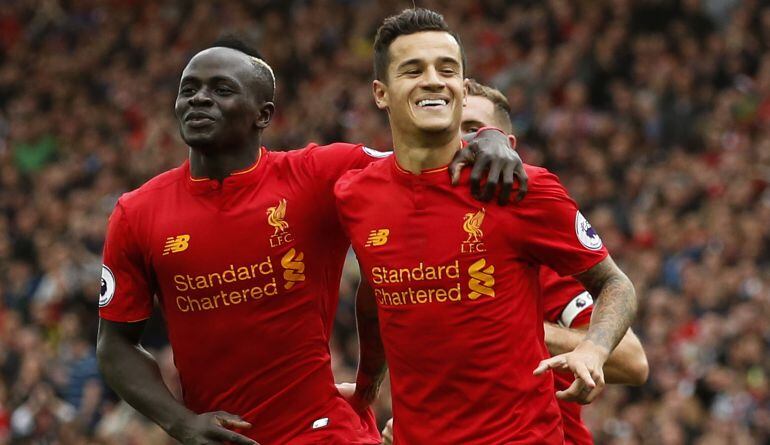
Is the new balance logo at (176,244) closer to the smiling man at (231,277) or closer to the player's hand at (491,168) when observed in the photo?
the smiling man at (231,277)

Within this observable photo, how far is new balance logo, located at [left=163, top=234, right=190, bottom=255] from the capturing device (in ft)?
19.9

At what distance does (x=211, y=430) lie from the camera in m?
6.01

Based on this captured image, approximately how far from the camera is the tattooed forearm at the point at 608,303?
5.33 metres

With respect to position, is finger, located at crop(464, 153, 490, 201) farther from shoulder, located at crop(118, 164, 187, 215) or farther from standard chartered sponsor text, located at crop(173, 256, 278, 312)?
shoulder, located at crop(118, 164, 187, 215)

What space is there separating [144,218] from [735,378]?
7.58m

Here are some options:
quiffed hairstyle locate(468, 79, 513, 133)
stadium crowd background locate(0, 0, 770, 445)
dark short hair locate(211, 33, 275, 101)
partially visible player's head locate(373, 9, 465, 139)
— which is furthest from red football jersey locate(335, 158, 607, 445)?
stadium crowd background locate(0, 0, 770, 445)

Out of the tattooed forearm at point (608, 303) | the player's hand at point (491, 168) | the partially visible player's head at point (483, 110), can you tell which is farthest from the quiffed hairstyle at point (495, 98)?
the tattooed forearm at point (608, 303)

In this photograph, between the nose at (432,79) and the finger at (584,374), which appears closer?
the finger at (584,374)

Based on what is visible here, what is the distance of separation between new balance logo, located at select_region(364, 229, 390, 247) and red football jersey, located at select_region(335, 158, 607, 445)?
18 millimetres

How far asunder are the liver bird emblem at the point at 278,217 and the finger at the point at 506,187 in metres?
1.05

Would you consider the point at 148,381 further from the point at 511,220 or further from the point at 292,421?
the point at 511,220

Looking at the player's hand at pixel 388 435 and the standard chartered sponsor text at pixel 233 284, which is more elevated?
the standard chartered sponsor text at pixel 233 284

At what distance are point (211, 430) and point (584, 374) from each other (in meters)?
1.69

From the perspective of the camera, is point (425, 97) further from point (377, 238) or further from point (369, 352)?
point (369, 352)
